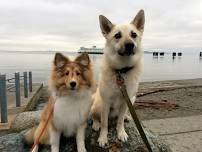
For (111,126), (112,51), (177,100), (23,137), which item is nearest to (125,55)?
(112,51)

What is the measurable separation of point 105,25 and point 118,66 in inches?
26.5

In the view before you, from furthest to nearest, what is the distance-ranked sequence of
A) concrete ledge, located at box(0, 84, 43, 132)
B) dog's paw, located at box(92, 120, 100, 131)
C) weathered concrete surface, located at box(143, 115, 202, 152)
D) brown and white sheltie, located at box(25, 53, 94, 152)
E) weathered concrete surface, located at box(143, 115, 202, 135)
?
concrete ledge, located at box(0, 84, 43, 132)
weathered concrete surface, located at box(143, 115, 202, 135)
weathered concrete surface, located at box(143, 115, 202, 152)
dog's paw, located at box(92, 120, 100, 131)
brown and white sheltie, located at box(25, 53, 94, 152)

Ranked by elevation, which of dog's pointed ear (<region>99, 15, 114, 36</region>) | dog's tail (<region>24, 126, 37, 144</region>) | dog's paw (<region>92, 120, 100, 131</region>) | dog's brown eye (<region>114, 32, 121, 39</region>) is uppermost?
dog's pointed ear (<region>99, 15, 114, 36</region>)

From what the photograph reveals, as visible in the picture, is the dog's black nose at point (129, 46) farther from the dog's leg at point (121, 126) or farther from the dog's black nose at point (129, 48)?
the dog's leg at point (121, 126)

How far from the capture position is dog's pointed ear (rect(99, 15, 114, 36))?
183 inches

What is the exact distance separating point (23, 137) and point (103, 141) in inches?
55.5

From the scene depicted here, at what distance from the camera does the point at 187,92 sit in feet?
45.5

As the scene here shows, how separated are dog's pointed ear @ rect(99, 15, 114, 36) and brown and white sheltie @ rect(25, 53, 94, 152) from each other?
81 centimetres

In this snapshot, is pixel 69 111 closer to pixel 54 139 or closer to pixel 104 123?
pixel 54 139

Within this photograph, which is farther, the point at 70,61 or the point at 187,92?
the point at 187,92

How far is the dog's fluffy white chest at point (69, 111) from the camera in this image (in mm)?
4090

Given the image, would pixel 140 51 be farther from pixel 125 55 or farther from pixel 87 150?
pixel 87 150

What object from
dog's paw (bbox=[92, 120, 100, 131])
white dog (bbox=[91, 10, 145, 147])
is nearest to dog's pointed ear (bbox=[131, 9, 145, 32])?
white dog (bbox=[91, 10, 145, 147])

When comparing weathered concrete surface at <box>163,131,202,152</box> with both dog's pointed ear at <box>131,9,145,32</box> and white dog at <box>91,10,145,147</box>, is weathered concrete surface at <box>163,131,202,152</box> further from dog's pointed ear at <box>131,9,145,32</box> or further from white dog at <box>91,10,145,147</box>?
dog's pointed ear at <box>131,9,145,32</box>
